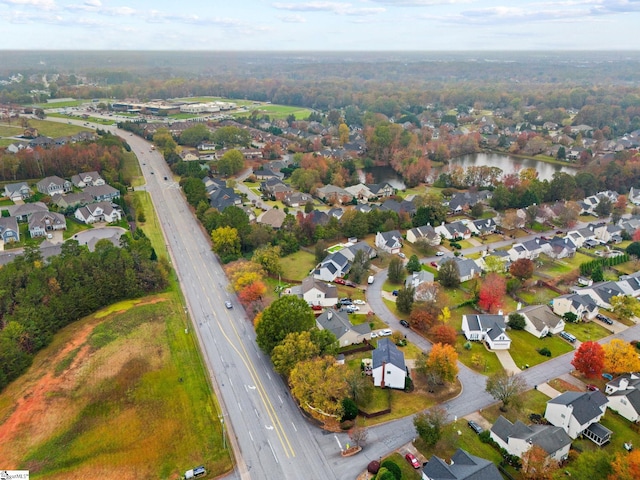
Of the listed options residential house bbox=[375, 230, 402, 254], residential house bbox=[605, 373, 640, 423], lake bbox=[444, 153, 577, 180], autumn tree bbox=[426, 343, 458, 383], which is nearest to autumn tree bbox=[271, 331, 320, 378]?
autumn tree bbox=[426, 343, 458, 383]

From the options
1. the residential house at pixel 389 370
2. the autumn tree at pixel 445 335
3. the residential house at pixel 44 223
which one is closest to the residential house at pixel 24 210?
the residential house at pixel 44 223

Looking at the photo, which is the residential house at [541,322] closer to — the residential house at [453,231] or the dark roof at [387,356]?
the dark roof at [387,356]

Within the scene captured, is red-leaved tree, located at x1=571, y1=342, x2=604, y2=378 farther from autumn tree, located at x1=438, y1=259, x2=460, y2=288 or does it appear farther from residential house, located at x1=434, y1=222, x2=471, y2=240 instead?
residential house, located at x1=434, y1=222, x2=471, y2=240

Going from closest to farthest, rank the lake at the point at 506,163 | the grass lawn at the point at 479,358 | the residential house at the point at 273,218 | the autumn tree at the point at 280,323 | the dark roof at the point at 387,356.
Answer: the dark roof at the point at 387,356 < the autumn tree at the point at 280,323 < the grass lawn at the point at 479,358 < the residential house at the point at 273,218 < the lake at the point at 506,163

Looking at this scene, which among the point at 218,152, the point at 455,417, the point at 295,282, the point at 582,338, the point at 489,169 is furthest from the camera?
the point at 218,152

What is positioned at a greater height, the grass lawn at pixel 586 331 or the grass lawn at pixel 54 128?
the grass lawn at pixel 54 128

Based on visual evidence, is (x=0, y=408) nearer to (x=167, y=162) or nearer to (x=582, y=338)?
(x=582, y=338)

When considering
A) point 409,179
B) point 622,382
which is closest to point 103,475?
point 622,382
